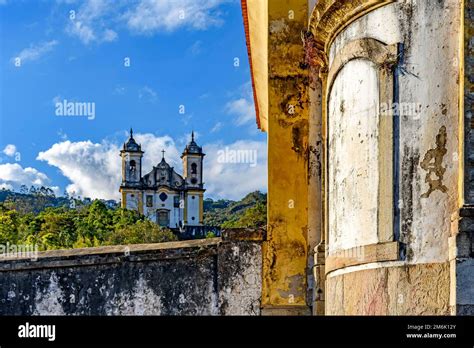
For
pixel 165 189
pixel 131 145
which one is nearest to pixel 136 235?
pixel 131 145

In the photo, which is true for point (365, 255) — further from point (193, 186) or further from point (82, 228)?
point (193, 186)

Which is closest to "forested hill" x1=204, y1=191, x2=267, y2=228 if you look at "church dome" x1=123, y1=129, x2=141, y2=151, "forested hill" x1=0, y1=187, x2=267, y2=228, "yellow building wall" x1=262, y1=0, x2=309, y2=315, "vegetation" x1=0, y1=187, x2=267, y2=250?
"forested hill" x1=0, y1=187, x2=267, y2=228

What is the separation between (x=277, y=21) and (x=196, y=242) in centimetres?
285

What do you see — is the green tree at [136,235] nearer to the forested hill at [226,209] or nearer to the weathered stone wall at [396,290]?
the forested hill at [226,209]

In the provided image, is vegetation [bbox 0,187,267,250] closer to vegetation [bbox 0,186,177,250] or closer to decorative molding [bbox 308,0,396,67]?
vegetation [bbox 0,186,177,250]

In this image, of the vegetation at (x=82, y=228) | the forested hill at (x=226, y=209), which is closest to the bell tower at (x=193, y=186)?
the forested hill at (x=226, y=209)

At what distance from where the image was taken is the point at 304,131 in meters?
9.15

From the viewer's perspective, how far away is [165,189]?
317ft

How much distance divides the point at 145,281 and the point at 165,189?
88112 millimetres

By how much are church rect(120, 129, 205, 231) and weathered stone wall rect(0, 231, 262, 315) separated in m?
83.0

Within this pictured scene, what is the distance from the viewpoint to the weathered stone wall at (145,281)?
895cm
